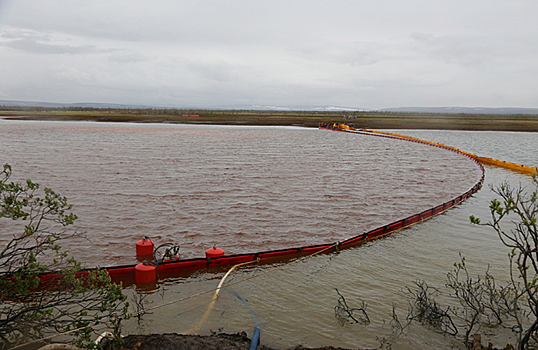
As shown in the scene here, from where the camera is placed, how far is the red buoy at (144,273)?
9047mm

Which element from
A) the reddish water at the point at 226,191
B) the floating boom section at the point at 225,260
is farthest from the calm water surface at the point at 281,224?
the floating boom section at the point at 225,260

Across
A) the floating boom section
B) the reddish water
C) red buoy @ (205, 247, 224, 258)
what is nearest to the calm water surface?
the reddish water

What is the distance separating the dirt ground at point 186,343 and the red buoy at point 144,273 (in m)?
2.85

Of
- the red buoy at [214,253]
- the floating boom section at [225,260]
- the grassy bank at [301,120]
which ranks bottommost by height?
the floating boom section at [225,260]

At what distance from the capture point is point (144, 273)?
9.05 m

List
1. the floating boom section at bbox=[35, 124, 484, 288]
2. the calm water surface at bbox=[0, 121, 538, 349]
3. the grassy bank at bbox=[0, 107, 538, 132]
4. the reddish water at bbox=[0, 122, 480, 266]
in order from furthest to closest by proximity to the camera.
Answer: the grassy bank at bbox=[0, 107, 538, 132]
the reddish water at bbox=[0, 122, 480, 266]
the floating boom section at bbox=[35, 124, 484, 288]
the calm water surface at bbox=[0, 121, 538, 349]

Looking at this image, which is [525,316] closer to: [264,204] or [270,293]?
[270,293]

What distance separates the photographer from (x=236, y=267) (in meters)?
10.2

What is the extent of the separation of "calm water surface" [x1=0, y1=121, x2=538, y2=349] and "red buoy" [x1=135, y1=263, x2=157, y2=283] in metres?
0.43

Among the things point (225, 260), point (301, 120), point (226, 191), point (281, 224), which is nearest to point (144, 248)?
point (225, 260)

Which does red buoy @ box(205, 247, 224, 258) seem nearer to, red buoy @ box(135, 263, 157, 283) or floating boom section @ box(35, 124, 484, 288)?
floating boom section @ box(35, 124, 484, 288)

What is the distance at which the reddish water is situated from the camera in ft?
41.3

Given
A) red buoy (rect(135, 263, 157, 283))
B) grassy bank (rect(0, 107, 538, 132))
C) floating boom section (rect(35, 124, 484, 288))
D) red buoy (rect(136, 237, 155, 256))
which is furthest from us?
grassy bank (rect(0, 107, 538, 132))

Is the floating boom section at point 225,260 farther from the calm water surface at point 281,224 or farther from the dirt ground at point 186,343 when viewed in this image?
the dirt ground at point 186,343
